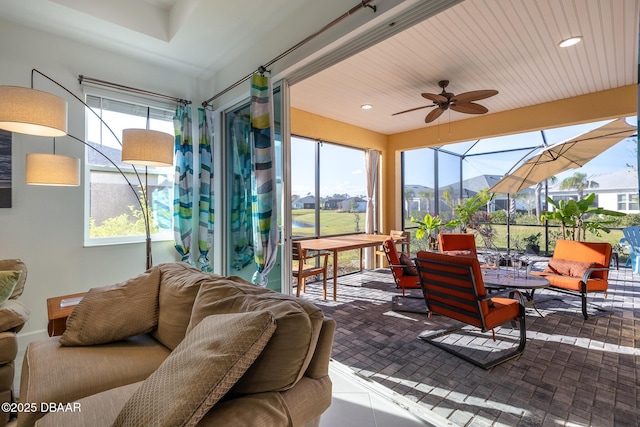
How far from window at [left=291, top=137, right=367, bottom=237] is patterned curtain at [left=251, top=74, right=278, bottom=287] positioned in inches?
81.9

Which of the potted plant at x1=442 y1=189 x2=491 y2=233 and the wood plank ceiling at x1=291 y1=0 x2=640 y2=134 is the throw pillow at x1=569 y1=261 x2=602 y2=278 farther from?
the potted plant at x1=442 y1=189 x2=491 y2=233

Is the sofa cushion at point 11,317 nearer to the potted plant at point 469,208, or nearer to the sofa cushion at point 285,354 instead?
the sofa cushion at point 285,354

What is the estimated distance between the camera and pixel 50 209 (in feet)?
9.41

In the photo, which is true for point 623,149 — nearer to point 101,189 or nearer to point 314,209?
point 314,209

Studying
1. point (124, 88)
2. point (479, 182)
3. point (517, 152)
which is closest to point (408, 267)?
point (124, 88)

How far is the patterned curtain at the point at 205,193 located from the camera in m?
3.66

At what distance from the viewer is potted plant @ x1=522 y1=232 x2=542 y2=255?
23.3ft

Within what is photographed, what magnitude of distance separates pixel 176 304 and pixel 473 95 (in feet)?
12.0

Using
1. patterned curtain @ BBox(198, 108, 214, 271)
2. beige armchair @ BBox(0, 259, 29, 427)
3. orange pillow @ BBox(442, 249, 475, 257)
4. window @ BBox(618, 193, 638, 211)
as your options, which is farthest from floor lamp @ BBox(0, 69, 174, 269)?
window @ BBox(618, 193, 638, 211)

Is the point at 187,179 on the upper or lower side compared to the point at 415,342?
upper

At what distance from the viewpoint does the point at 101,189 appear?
327cm

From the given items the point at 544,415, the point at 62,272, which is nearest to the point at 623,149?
the point at 544,415

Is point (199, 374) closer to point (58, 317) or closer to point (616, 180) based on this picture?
point (58, 317)

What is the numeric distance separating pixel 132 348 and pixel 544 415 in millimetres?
2506
